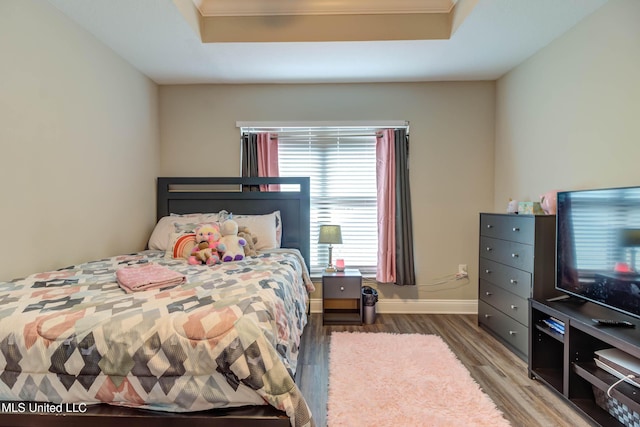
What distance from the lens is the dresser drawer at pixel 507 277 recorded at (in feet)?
7.48

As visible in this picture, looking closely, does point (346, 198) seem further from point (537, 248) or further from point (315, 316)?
point (537, 248)

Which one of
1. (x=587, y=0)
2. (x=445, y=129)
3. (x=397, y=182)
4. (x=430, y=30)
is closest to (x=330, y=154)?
(x=397, y=182)

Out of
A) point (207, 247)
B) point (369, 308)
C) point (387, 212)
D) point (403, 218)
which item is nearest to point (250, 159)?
point (207, 247)

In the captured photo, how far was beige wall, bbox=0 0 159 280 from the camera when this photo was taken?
1773 mm

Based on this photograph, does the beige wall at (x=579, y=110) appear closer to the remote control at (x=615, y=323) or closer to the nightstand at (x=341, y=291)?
the remote control at (x=615, y=323)

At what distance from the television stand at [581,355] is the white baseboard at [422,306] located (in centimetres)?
127

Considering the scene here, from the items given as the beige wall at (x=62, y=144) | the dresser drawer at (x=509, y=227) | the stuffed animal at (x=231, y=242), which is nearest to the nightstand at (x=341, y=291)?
the stuffed animal at (x=231, y=242)

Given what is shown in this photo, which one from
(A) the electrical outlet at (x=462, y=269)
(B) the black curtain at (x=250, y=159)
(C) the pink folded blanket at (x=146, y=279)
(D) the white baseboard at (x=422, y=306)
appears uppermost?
(B) the black curtain at (x=250, y=159)

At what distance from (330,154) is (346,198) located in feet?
1.63

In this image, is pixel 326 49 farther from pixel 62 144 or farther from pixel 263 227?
pixel 62 144

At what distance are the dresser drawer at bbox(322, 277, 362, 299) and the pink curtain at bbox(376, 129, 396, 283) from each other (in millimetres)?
397

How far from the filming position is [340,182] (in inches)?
135

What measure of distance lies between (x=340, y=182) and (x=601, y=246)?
86.2 inches

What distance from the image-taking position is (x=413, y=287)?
11.1ft
